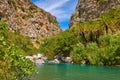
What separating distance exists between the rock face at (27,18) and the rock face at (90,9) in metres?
24.9

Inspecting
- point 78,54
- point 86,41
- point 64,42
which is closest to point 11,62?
point 78,54

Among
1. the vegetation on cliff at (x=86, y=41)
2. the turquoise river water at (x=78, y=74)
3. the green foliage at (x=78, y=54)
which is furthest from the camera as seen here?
the green foliage at (x=78, y=54)

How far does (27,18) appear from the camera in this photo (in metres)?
172

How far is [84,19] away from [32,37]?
3296 cm

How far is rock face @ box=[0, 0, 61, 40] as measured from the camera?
15025 cm

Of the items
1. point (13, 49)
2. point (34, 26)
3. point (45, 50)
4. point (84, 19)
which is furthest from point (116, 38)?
point (34, 26)

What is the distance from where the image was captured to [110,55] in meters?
71.1

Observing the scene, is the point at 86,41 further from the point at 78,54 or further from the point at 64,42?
the point at 78,54

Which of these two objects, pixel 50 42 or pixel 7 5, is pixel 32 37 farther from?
pixel 50 42

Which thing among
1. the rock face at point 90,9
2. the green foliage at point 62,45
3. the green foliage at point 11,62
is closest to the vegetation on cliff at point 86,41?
the green foliage at point 62,45

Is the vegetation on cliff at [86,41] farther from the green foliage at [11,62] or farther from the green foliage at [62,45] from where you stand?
the green foliage at [11,62]

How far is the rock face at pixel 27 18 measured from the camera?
150250 mm

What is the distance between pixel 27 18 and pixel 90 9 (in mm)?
41545

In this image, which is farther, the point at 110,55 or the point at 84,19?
the point at 84,19
